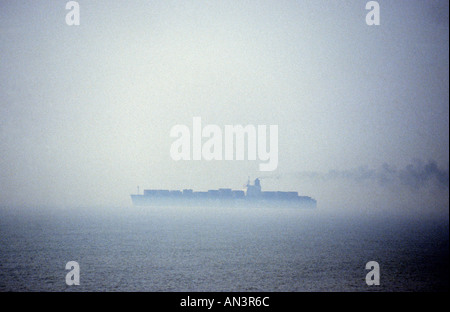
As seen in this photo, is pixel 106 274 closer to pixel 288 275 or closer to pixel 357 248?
pixel 288 275

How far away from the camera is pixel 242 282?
39.8m

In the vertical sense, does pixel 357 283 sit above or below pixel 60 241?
below

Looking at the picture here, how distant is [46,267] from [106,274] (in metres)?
8.65

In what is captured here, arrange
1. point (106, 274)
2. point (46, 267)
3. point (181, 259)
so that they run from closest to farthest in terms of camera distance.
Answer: point (106, 274), point (46, 267), point (181, 259)
